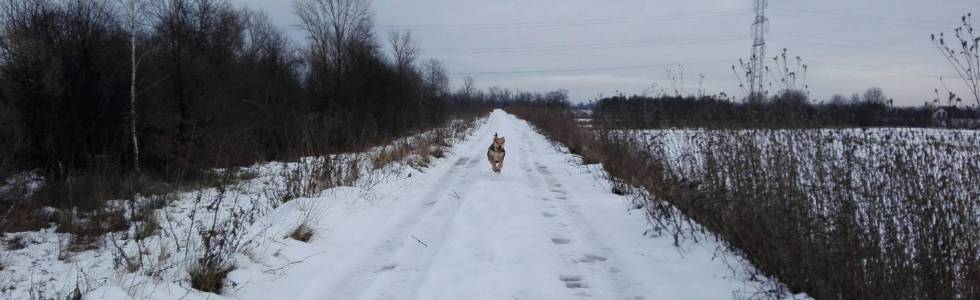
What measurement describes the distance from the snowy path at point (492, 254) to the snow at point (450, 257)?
1cm

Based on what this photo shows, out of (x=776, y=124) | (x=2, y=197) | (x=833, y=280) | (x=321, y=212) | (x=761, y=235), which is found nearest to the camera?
(x=833, y=280)

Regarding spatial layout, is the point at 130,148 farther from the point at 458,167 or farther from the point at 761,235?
the point at 761,235

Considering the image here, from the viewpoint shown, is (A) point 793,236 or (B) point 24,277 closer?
(A) point 793,236

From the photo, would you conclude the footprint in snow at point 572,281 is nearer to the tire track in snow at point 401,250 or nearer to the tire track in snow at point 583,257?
the tire track in snow at point 583,257

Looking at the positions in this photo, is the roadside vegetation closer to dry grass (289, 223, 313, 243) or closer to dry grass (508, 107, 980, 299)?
dry grass (289, 223, 313, 243)

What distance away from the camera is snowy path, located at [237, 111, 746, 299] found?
4.24 meters

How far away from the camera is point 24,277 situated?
6121 mm

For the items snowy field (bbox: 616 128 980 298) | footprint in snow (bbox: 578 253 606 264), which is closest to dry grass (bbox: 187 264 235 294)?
footprint in snow (bbox: 578 253 606 264)

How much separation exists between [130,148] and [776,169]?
14529mm

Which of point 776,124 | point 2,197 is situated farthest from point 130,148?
point 776,124

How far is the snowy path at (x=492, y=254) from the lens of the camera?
13.9 feet

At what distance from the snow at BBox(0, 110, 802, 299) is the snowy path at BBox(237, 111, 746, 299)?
0.01 metres

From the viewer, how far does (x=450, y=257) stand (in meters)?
5.05

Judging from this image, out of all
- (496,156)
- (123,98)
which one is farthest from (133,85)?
(496,156)
